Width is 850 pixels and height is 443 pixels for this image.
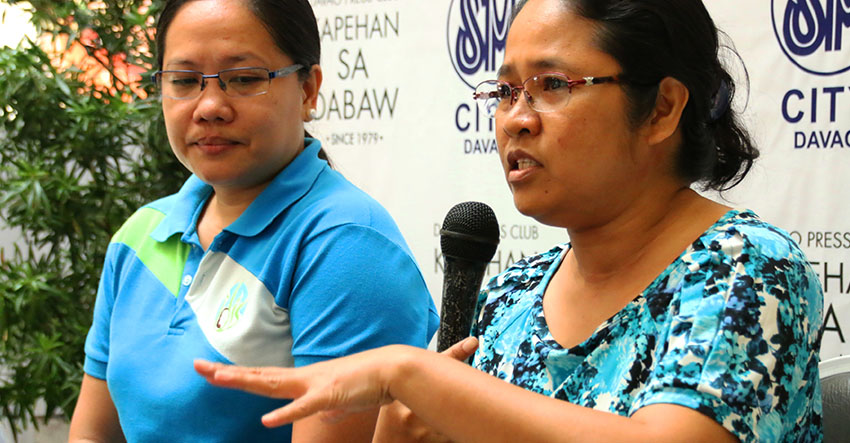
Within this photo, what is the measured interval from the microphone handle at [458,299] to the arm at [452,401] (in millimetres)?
270

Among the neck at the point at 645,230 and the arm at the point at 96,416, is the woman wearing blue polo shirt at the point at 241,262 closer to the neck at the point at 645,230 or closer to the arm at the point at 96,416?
the arm at the point at 96,416

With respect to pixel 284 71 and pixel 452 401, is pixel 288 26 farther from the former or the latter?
pixel 452 401

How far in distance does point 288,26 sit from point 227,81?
17cm

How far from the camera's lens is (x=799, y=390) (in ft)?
3.71

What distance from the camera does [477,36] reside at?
9.98ft

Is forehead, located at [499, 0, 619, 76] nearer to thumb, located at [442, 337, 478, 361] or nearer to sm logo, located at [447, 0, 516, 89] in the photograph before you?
thumb, located at [442, 337, 478, 361]

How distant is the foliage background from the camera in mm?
3062

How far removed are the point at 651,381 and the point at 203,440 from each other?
0.91 meters

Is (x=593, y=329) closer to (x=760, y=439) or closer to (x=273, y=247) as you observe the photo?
(x=760, y=439)

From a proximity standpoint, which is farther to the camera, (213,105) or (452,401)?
(213,105)

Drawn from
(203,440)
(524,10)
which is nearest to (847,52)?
(524,10)

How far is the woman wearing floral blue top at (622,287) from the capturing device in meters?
0.97

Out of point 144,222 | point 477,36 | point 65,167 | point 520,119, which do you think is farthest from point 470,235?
point 65,167

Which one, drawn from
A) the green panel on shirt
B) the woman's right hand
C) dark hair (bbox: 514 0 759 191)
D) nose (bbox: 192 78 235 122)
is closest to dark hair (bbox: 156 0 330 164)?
nose (bbox: 192 78 235 122)
